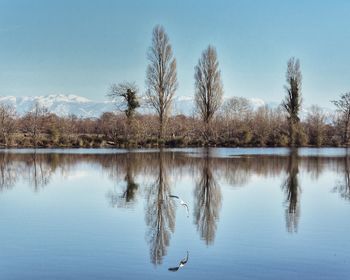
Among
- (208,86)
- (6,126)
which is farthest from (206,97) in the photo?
(6,126)

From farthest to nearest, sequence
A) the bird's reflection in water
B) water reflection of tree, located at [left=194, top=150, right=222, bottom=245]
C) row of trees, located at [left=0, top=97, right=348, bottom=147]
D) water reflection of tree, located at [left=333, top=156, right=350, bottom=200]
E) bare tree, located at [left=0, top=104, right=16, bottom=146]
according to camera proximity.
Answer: bare tree, located at [left=0, top=104, right=16, bottom=146] < row of trees, located at [left=0, top=97, right=348, bottom=147] < water reflection of tree, located at [left=333, top=156, right=350, bottom=200] < water reflection of tree, located at [left=194, top=150, right=222, bottom=245] < the bird's reflection in water

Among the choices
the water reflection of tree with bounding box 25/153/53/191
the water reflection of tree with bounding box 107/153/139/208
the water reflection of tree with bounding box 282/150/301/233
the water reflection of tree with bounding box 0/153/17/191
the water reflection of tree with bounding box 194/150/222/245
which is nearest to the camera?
the water reflection of tree with bounding box 194/150/222/245

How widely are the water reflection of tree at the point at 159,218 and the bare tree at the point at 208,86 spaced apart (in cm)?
2535

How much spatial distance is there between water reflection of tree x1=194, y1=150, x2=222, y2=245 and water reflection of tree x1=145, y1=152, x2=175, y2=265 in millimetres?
499

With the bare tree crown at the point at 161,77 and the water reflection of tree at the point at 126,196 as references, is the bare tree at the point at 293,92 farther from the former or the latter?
the water reflection of tree at the point at 126,196

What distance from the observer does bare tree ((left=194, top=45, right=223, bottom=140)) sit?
38969 millimetres

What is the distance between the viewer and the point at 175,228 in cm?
795

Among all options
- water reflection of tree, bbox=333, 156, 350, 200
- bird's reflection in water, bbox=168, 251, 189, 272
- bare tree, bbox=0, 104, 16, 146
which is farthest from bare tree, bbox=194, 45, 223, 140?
bird's reflection in water, bbox=168, 251, 189, 272

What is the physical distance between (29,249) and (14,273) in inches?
40.7

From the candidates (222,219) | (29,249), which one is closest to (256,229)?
(222,219)

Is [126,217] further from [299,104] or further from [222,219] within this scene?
[299,104]

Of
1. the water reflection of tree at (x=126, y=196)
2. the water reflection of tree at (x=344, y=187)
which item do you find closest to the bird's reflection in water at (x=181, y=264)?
the water reflection of tree at (x=126, y=196)

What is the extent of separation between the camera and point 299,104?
4072 cm

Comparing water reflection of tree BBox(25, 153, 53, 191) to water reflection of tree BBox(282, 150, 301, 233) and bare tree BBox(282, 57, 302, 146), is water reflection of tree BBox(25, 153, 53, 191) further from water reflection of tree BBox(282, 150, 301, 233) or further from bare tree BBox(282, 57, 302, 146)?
bare tree BBox(282, 57, 302, 146)
